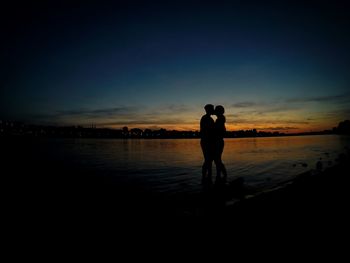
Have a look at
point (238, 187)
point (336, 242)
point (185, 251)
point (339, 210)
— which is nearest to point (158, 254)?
point (185, 251)

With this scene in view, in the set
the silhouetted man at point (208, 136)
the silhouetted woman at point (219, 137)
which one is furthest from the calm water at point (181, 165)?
the silhouetted man at point (208, 136)

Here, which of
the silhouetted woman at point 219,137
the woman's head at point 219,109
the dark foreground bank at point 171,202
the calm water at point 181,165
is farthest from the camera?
the calm water at point 181,165

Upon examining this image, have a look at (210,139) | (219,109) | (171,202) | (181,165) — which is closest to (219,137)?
(210,139)

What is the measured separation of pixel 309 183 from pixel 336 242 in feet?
15.9

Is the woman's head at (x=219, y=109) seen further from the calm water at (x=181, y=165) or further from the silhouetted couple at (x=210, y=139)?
the calm water at (x=181, y=165)

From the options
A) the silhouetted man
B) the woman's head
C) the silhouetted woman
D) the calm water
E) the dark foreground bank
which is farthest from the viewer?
the calm water

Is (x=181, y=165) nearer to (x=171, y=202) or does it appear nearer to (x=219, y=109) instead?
(x=219, y=109)

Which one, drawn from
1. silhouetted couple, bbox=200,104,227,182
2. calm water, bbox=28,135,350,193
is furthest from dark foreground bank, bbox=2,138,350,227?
calm water, bbox=28,135,350,193

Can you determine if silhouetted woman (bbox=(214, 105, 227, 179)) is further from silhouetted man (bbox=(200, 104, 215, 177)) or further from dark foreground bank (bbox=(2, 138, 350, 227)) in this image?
dark foreground bank (bbox=(2, 138, 350, 227))

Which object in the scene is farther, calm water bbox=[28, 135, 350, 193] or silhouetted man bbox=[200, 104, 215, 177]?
calm water bbox=[28, 135, 350, 193]

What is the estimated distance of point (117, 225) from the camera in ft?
15.8

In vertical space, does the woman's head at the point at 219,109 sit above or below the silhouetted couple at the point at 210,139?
above

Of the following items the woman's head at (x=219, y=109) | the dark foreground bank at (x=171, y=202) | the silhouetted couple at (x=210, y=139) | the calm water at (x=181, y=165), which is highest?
the woman's head at (x=219, y=109)

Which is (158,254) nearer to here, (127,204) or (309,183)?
(127,204)
